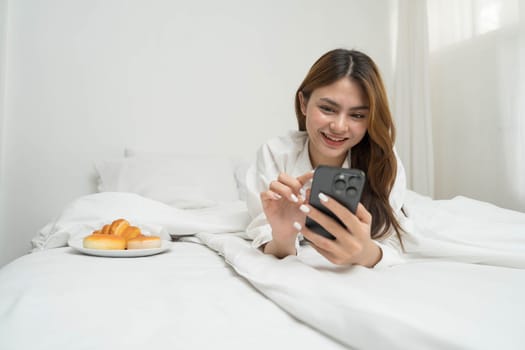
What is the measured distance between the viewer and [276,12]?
263 cm

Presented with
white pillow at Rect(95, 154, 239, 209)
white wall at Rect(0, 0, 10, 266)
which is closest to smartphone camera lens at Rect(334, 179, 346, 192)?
white pillow at Rect(95, 154, 239, 209)

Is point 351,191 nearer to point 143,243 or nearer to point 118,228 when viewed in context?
point 143,243

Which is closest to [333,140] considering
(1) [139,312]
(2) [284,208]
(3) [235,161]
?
(2) [284,208]

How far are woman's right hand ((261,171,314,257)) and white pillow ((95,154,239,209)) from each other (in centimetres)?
96

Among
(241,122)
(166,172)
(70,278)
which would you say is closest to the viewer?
(70,278)

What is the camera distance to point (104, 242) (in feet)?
3.27

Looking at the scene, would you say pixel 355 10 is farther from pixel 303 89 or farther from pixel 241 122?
pixel 303 89

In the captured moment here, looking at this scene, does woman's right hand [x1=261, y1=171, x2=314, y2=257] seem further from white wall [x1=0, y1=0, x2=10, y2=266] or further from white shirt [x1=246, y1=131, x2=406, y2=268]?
white wall [x1=0, y1=0, x2=10, y2=266]

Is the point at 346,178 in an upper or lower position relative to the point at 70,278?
upper

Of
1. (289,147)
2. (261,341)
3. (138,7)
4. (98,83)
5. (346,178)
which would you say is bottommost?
(261,341)

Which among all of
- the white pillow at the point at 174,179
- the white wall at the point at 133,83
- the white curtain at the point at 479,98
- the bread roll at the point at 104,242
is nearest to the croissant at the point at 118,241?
the bread roll at the point at 104,242

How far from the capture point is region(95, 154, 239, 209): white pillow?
1787 mm

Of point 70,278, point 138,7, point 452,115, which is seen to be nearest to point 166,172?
point 138,7

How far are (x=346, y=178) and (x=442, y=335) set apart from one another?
262mm
